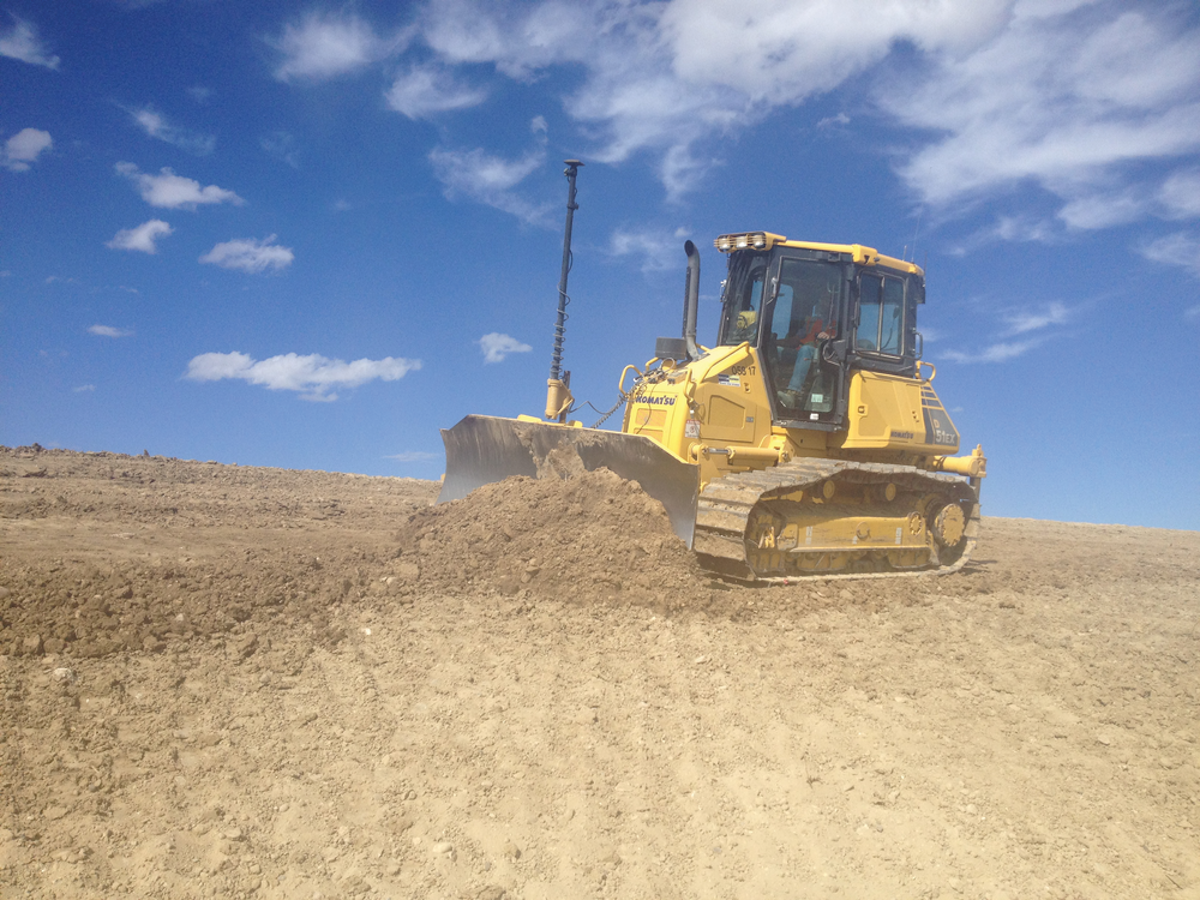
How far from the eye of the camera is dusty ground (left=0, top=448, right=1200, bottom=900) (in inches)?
145

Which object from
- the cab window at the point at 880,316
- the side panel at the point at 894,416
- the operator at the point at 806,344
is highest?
the cab window at the point at 880,316

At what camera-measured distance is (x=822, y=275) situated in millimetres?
8648

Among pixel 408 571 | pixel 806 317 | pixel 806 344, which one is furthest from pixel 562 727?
pixel 806 317

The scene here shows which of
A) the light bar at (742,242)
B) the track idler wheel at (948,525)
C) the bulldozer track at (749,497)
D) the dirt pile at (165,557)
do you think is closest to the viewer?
the dirt pile at (165,557)

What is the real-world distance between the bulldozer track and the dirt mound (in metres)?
0.33

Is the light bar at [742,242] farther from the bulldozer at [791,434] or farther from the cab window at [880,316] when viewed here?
the cab window at [880,316]

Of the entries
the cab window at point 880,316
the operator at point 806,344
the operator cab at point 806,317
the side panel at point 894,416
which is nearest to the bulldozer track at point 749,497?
the side panel at point 894,416

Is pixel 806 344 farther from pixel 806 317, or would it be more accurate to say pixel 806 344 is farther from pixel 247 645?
pixel 247 645

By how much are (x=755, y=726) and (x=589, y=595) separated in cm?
200

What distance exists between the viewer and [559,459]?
852cm

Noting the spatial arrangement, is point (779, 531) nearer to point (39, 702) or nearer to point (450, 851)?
point (450, 851)

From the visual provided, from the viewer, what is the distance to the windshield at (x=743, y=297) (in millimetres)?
8758

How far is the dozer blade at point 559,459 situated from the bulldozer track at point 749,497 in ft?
0.69

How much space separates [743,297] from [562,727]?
5704 mm
